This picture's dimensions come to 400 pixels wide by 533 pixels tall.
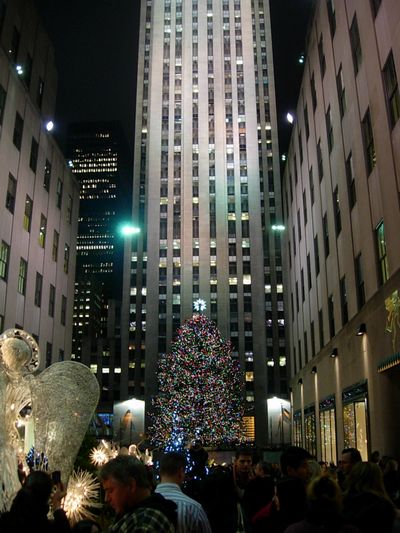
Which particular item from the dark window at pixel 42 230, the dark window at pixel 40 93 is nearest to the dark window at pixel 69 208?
the dark window at pixel 42 230

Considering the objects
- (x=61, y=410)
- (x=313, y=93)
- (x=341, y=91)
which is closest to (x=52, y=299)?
(x=313, y=93)

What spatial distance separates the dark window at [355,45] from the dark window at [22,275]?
20129 mm

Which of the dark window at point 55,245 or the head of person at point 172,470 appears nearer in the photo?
the head of person at point 172,470

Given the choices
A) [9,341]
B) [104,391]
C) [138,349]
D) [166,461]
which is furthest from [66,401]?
[104,391]

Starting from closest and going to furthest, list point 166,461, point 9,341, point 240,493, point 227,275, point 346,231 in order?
point 166,461 → point 240,493 → point 9,341 → point 346,231 → point 227,275

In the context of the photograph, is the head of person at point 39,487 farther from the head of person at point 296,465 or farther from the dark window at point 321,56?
the dark window at point 321,56

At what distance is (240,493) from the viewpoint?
7668 mm

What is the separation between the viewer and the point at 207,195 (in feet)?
311

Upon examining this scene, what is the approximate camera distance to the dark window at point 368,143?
66.3 feet

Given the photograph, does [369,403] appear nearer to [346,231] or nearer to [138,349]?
[346,231]

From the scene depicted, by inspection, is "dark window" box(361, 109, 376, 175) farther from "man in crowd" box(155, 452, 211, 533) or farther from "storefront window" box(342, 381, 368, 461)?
"man in crowd" box(155, 452, 211, 533)

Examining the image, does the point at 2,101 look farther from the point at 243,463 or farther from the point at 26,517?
the point at 26,517

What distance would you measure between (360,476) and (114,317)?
114 metres

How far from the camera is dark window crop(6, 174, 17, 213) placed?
29.8m
